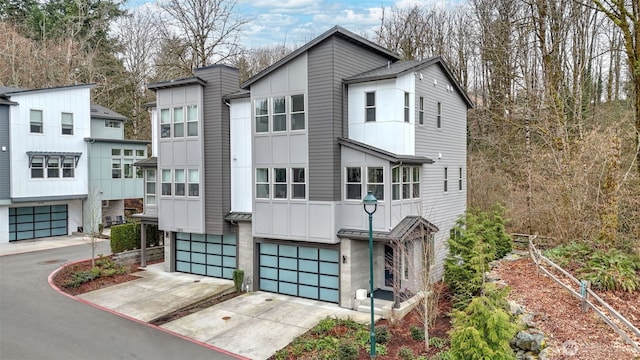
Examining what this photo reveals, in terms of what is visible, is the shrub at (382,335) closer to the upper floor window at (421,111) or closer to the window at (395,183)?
the window at (395,183)

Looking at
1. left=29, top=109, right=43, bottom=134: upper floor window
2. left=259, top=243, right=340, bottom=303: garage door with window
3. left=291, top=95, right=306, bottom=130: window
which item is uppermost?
left=29, top=109, right=43, bottom=134: upper floor window

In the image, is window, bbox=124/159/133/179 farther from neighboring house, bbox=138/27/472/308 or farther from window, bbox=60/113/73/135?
neighboring house, bbox=138/27/472/308

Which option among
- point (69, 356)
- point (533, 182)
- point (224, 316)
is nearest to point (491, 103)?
point (533, 182)

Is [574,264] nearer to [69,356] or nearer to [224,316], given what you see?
[224,316]

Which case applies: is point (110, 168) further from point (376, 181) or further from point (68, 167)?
point (376, 181)

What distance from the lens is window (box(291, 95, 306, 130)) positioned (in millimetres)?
16141

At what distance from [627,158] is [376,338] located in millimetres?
13037

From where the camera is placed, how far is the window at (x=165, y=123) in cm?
1991

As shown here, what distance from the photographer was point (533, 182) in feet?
64.3

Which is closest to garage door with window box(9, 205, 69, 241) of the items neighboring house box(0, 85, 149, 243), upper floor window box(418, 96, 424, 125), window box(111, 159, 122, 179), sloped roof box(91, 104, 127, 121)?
neighboring house box(0, 85, 149, 243)

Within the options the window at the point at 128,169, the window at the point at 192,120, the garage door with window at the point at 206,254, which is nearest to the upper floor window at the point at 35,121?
the window at the point at 128,169

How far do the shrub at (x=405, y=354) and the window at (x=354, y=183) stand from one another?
19.4ft

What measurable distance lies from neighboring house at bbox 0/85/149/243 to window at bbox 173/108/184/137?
29.5ft

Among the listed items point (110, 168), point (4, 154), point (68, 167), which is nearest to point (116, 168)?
point (110, 168)
